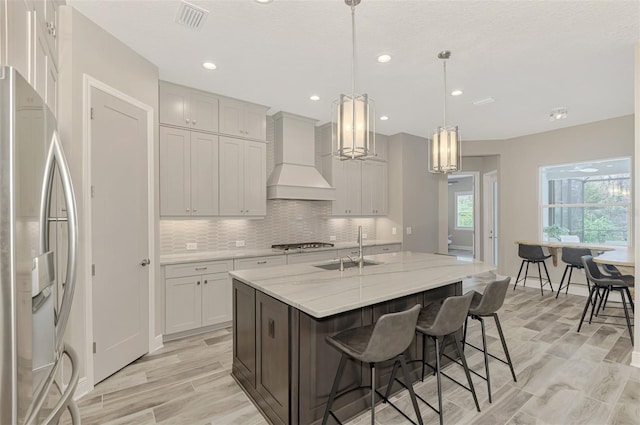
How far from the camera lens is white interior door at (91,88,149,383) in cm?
258

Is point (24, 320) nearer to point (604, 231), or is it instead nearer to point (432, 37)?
point (432, 37)

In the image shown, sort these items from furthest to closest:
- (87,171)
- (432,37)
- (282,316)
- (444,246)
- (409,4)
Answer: (444,246) → (432,37) → (87,171) → (409,4) → (282,316)

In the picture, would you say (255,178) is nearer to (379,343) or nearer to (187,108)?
(187,108)

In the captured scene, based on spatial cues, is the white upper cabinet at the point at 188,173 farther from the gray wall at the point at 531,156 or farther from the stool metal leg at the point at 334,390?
the gray wall at the point at 531,156

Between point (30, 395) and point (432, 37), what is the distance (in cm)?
320

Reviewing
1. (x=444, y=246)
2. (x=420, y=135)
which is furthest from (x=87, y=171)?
(x=444, y=246)

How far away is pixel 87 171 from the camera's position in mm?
2492

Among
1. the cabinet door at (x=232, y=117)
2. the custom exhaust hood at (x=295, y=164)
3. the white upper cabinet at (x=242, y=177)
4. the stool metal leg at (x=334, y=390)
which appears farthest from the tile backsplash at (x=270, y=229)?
the stool metal leg at (x=334, y=390)

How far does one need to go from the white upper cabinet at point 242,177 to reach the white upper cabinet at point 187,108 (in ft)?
0.92

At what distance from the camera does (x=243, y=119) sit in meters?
4.21

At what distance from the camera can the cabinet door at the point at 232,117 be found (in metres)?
4.03

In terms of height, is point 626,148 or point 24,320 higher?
point 626,148

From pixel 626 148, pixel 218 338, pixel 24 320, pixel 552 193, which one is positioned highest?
pixel 626 148

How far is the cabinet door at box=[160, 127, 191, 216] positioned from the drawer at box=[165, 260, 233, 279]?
62cm
